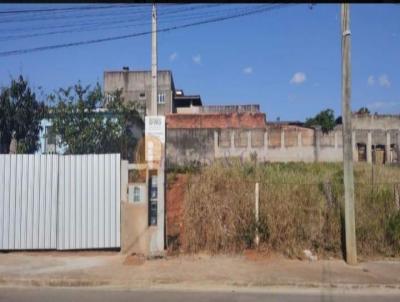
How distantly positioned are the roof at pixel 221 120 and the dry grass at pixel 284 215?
3559cm

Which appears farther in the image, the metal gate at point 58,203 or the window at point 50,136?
the window at point 50,136

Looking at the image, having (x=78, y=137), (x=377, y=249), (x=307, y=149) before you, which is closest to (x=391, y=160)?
(x=307, y=149)

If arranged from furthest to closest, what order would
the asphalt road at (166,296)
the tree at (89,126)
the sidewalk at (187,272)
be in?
the tree at (89,126)
the sidewalk at (187,272)
the asphalt road at (166,296)

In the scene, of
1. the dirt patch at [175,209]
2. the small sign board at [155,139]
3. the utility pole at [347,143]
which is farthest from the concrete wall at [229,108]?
the utility pole at [347,143]

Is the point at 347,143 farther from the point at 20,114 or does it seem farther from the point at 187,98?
the point at 187,98

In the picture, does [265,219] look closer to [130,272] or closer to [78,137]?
[130,272]

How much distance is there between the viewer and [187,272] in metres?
9.71

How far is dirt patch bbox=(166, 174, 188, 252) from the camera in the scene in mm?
11922

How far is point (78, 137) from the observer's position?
21.9m

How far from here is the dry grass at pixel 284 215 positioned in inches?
456

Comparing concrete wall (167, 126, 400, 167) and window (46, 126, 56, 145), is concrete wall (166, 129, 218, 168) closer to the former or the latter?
concrete wall (167, 126, 400, 167)

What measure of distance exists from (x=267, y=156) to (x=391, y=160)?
11061 mm

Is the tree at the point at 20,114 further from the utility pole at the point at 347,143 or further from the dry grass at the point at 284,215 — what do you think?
the utility pole at the point at 347,143

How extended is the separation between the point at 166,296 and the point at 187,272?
159 centimetres
